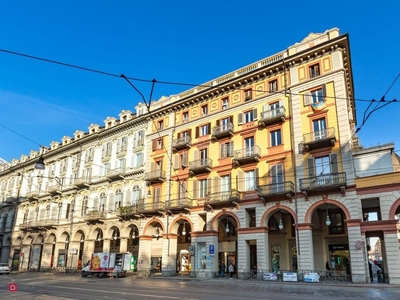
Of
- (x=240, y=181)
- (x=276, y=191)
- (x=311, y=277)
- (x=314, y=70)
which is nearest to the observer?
(x=311, y=277)

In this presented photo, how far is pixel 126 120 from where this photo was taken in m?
43.7

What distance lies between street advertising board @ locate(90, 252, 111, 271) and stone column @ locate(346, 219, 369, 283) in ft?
74.1

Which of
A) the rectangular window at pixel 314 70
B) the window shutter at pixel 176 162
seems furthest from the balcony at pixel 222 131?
the rectangular window at pixel 314 70

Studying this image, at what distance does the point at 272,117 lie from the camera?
100 feet

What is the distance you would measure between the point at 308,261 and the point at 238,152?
11231 millimetres

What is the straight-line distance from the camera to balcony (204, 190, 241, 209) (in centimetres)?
3058

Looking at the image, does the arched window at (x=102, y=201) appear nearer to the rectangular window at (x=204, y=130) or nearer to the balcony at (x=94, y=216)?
the balcony at (x=94, y=216)

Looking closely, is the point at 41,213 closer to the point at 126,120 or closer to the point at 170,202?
the point at 126,120

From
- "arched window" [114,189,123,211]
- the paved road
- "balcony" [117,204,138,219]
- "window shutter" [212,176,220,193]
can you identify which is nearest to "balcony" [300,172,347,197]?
the paved road

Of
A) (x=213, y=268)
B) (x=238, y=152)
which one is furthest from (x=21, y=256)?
(x=238, y=152)

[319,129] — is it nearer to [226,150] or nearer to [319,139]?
[319,139]

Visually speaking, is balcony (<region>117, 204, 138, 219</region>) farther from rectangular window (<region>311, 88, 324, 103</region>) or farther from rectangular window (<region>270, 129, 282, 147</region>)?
rectangular window (<region>311, 88, 324, 103</region>)

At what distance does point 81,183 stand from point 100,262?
1389 centimetres

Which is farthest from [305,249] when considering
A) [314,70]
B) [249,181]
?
[314,70]
